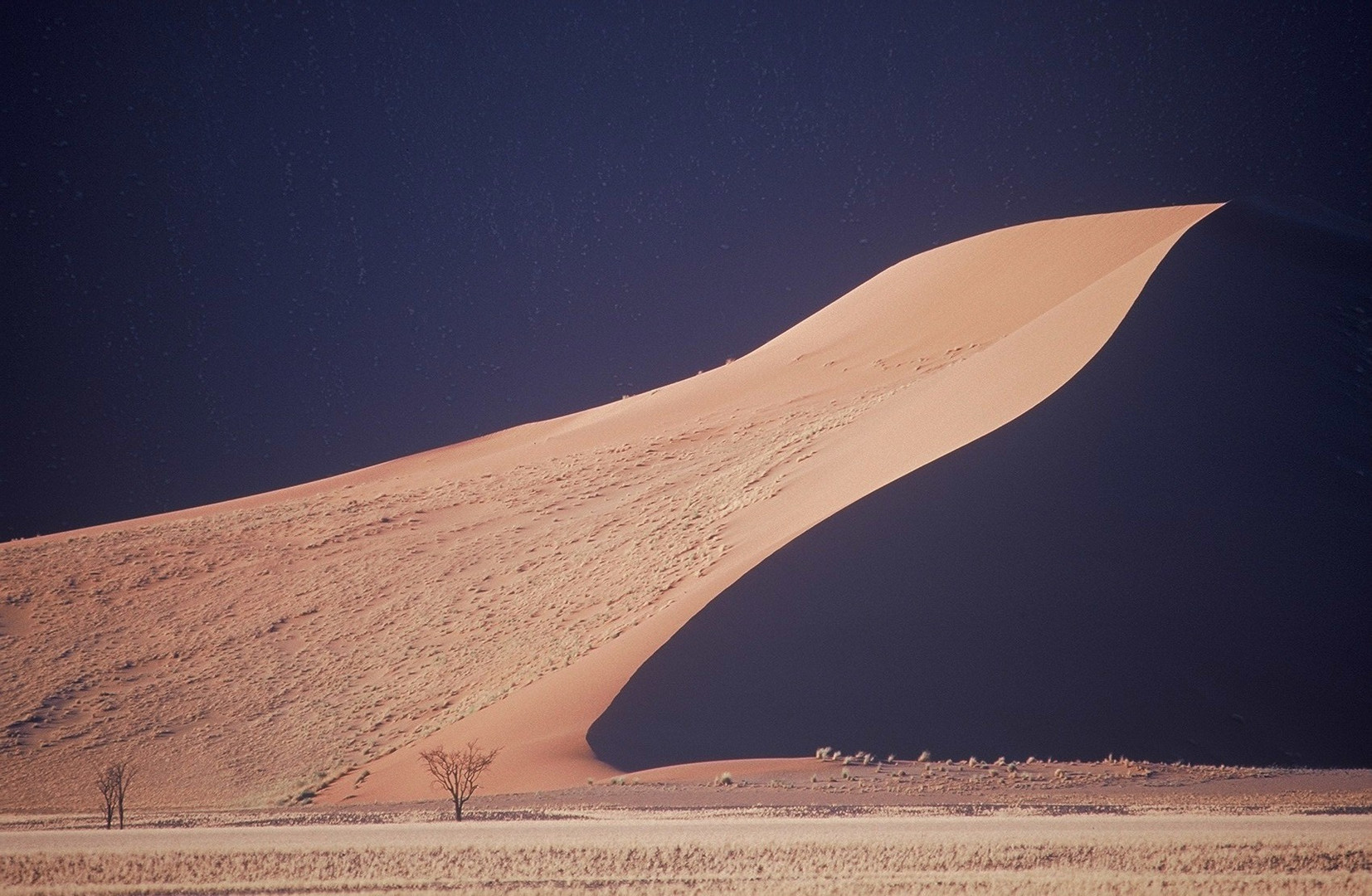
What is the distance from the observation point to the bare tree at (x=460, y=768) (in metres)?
16.0

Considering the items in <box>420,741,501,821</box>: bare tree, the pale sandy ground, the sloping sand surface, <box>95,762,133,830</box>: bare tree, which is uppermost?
the sloping sand surface

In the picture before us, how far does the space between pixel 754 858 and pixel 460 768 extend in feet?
19.1

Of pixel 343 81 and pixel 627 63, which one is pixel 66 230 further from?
pixel 627 63

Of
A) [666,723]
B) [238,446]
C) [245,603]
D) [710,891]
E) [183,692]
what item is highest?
[238,446]

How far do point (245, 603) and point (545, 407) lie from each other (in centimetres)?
2974

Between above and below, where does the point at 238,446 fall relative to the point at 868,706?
above

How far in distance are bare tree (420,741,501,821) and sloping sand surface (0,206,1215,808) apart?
0.36m

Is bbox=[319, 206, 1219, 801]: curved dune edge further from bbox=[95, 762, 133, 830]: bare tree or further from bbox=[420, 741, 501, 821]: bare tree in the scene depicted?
bbox=[95, 762, 133, 830]: bare tree

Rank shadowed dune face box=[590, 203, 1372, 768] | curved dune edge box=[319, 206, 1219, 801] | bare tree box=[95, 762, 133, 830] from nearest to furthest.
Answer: bare tree box=[95, 762, 133, 830]
shadowed dune face box=[590, 203, 1372, 768]
curved dune edge box=[319, 206, 1219, 801]

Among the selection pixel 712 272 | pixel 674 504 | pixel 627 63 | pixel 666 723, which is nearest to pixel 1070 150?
pixel 712 272

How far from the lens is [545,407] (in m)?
56.7

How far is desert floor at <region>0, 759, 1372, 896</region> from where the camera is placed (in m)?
11.4

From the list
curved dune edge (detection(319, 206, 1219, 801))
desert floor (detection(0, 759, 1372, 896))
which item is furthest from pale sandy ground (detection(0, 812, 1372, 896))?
curved dune edge (detection(319, 206, 1219, 801))

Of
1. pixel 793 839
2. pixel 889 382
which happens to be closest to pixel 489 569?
pixel 889 382
